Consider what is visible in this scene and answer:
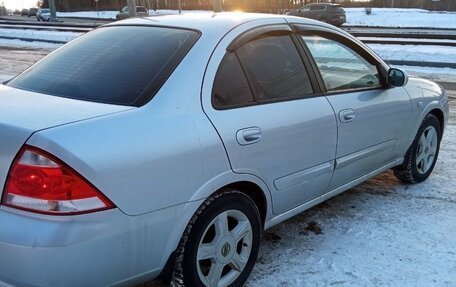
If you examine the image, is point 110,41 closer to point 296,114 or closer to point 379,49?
point 296,114

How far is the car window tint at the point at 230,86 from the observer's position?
112 inches

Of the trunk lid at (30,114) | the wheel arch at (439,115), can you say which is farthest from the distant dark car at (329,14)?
the trunk lid at (30,114)

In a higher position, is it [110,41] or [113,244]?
[110,41]

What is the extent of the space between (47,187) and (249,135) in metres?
1.16

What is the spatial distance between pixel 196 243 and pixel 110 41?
1432 mm

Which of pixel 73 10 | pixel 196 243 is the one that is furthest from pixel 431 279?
pixel 73 10

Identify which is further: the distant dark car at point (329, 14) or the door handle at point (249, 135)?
the distant dark car at point (329, 14)

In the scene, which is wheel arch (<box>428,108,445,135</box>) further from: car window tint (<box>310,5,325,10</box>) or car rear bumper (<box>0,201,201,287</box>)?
car window tint (<box>310,5,325,10</box>)

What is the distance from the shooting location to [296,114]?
323 cm

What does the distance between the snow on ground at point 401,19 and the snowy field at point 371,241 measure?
36.6 meters

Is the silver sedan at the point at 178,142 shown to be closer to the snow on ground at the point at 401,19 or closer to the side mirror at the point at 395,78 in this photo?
the side mirror at the point at 395,78

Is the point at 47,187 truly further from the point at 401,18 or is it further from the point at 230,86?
the point at 401,18

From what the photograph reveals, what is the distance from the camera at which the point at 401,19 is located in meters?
43.2

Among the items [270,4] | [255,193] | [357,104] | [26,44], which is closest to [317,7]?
[26,44]
